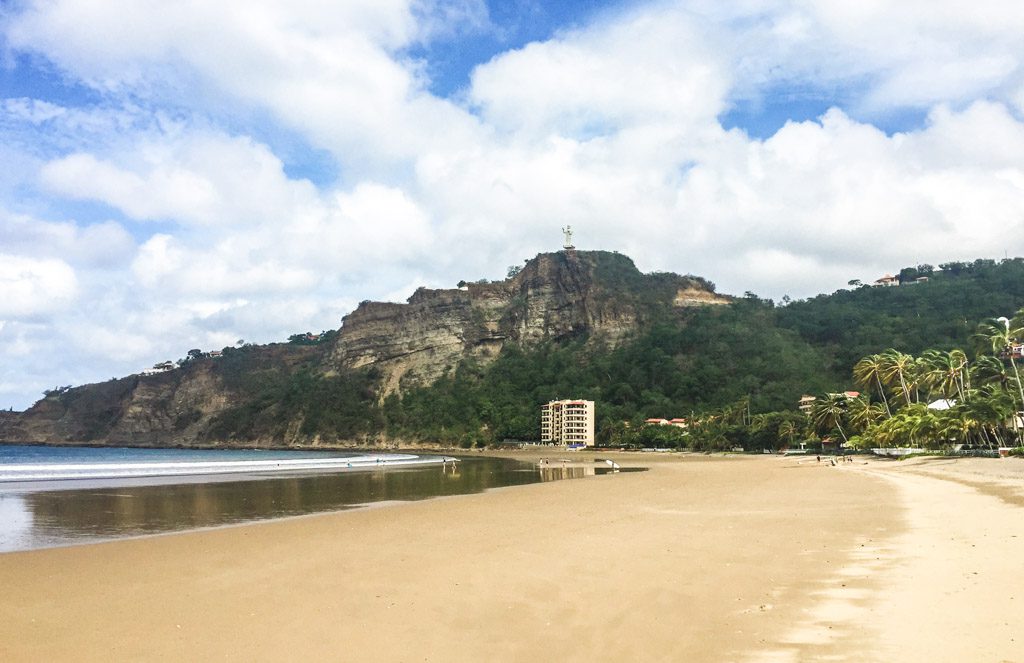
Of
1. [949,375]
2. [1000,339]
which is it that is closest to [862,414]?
[949,375]

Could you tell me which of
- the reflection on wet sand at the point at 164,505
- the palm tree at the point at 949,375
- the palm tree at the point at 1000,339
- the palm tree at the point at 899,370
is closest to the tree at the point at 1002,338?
the palm tree at the point at 1000,339

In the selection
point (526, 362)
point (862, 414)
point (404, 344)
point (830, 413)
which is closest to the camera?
point (862, 414)

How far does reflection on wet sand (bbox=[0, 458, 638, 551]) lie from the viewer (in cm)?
1602

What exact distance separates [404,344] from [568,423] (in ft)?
180

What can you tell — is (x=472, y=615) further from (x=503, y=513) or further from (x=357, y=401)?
(x=357, y=401)

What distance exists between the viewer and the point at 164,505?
74.2 feet

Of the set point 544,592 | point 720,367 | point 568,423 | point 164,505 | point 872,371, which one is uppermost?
point 720,367

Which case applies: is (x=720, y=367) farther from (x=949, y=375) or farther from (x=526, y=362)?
(x=949, y=375)

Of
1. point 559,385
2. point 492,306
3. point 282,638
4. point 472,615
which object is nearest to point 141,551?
point 282,638

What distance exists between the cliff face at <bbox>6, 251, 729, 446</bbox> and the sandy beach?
139536mm

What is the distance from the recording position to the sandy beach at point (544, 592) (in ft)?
21.3

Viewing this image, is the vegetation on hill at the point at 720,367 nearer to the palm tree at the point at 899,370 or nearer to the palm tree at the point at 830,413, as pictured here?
the palm tree at the point at 830,413

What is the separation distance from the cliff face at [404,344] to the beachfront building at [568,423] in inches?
1072

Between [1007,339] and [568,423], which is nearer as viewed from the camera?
[1007,339]
